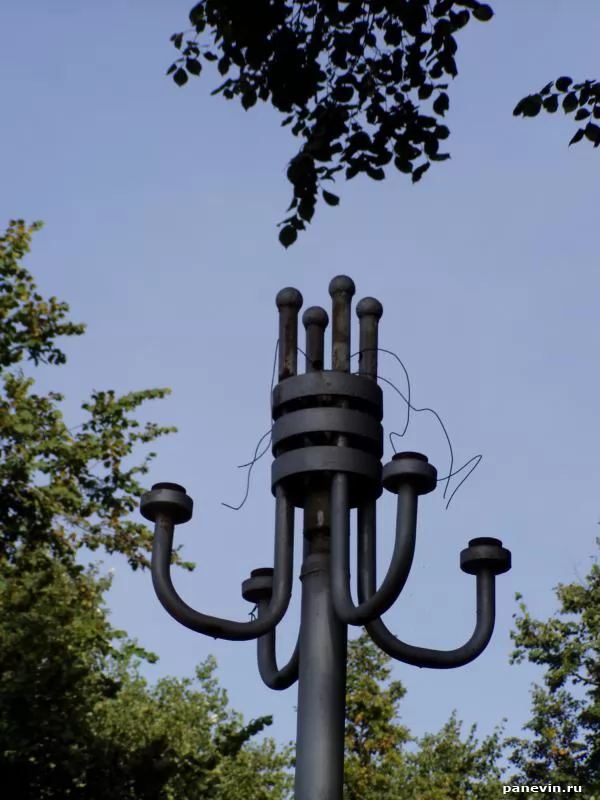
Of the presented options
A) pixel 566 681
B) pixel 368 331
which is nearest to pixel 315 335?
pixel 368 331

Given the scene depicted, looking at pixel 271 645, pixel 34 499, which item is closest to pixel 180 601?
pixel 271 645

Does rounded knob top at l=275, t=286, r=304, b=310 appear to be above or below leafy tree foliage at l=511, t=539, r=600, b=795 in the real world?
below

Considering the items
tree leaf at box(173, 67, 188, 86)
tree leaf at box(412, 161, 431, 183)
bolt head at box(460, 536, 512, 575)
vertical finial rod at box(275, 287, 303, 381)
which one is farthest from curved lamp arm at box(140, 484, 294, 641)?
tree leaf at box(173, 67, 188, 86)

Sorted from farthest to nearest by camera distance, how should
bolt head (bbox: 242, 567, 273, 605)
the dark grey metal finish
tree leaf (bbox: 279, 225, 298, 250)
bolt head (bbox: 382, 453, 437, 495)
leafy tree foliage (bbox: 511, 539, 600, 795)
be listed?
leafy tree foliage (bbox: 511, 539, 600, 795) → tree leaf (bbox: 279, 225, 298, 250) → bolt head (bbox: 242, 567, 273, 605) → bolt head (bbox: 382, 453, 437, 495) → the dark grey metal finish

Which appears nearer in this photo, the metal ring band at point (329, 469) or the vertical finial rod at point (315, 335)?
the metal ring band at point (329, 469)

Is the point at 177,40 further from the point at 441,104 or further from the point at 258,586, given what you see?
the point at 258,586

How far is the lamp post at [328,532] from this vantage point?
16.6 ft

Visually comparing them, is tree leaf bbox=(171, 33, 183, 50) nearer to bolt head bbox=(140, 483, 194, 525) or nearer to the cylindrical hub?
the cylindrical hub

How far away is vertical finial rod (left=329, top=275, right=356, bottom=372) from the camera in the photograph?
568cm

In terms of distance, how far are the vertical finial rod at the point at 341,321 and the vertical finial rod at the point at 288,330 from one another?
0.53 feet

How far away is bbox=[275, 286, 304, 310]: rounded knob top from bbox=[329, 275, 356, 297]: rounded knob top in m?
0.14

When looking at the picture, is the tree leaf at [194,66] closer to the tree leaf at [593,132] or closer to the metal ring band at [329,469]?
the tree leaf at [593,132]

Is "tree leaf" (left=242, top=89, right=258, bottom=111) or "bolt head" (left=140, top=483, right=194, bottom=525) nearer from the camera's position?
"bolt head" (left=140, top=483, right=194, bottom=525)

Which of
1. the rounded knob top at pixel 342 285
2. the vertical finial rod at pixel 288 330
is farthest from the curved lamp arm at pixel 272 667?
the rounded knob top at pixel 342 285
